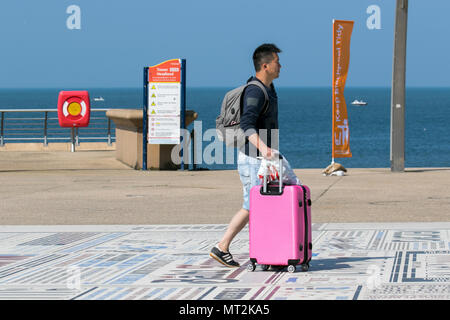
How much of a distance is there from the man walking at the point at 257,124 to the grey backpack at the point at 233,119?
0.13 feet

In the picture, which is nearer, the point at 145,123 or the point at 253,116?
the point at 253,116

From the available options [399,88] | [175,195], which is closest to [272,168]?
[175,195]

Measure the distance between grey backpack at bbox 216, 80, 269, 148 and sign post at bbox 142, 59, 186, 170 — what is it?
11.3 meters

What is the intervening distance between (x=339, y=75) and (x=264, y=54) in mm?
11277

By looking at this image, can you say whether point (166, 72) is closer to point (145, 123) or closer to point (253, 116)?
point (145, 123)

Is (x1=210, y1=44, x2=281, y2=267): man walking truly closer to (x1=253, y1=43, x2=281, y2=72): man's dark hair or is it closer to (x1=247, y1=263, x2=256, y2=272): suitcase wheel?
(x1=253, y1=43, x2=281, y2=72): man's dark hair

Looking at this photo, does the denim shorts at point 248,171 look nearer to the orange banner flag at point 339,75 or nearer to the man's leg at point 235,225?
the man's leg at point 235,225

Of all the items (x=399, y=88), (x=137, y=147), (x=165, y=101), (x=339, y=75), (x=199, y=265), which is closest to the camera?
(x=199, y=265)

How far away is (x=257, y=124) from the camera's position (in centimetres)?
728

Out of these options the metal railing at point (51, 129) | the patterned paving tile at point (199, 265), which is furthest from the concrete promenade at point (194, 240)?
the metal railing at point (51, 129)

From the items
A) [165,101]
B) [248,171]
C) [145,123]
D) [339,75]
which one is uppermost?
[339,75]

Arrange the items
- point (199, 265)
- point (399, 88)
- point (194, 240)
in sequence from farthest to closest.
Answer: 1. point (399, 88)
2. point (194, 240)
3. point (199, 265)

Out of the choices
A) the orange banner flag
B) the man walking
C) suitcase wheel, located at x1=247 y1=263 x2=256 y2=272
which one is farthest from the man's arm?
the orange banner flag

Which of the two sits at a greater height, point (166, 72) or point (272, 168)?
point (166, 72)
